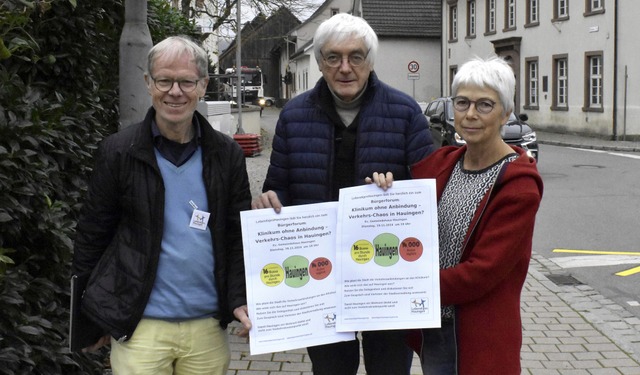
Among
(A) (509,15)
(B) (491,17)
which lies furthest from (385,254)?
(B) (491,17)

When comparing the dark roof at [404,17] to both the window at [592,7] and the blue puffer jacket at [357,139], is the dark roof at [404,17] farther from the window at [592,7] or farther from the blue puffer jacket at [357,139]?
the blue puffer jacket at [357,139]

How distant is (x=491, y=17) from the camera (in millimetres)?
40000

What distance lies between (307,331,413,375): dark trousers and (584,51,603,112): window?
28354 millimetres

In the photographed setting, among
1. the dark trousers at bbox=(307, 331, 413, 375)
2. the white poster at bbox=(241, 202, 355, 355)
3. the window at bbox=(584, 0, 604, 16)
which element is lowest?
the dark trousers at bbox=(307, 331, 413, 375)

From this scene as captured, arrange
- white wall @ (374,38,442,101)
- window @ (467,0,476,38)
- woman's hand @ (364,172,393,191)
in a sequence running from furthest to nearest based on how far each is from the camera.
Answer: white wall @ (374,38,442,101)
window @ (467,0,476,38)
woman's hand @ (364,172,393,191)

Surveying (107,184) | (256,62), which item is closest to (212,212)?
(107,184)

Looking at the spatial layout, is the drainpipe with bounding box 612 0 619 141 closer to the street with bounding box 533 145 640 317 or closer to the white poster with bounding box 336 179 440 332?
the street with bounding box 533 145 640 317

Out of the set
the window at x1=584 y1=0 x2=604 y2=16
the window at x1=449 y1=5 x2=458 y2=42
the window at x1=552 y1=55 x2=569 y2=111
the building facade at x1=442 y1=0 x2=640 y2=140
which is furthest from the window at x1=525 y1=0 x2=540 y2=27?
the window at x1=449 y1=5 x2=458 y2=42

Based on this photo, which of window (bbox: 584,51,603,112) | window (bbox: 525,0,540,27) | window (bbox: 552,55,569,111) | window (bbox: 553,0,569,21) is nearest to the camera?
window (bbox: 584,51,603,112)

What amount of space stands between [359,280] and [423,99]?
4615cm

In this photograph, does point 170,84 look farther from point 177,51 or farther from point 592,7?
point 592,7

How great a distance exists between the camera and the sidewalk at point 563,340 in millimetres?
5379

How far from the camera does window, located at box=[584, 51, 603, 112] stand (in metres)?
30.0

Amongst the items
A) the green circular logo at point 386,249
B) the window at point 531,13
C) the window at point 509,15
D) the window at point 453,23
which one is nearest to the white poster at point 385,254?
the green circular logo at point 386,249
